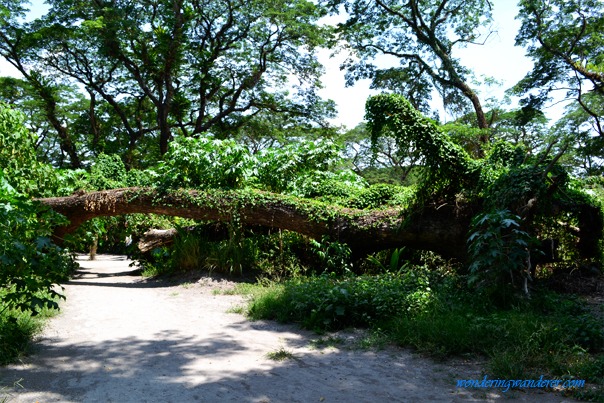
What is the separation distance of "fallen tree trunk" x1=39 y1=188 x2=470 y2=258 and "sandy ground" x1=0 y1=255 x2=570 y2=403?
11.5 feet

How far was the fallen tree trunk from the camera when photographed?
8.52m

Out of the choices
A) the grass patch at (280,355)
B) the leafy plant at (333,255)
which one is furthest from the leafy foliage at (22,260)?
the leafy plant at (333,255)

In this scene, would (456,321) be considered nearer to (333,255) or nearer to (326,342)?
(326,342)

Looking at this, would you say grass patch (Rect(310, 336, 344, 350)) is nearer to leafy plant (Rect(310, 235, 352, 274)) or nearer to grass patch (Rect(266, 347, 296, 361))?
grass patch (Rect(266, 347, 296, 361))

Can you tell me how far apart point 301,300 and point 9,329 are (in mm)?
3419

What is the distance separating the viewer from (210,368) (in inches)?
164

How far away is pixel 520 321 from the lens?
4.64 metres

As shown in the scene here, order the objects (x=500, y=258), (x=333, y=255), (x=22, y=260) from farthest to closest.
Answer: (x=333, y=255) < (x=500, y=258) < (x=22, y=260)

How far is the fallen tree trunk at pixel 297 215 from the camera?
852 cm

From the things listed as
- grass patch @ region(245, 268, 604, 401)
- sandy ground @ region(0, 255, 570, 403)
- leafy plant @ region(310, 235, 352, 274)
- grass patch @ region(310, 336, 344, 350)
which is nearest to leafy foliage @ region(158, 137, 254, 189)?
leafy plant @ region(310, 235, 352, 274)

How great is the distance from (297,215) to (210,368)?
5.39 metres

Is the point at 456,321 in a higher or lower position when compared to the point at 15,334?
higher

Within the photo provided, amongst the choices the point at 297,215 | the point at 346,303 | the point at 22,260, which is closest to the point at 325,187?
the point at 297,215

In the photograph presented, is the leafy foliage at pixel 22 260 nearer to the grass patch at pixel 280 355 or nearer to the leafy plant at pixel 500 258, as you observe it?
the grass patch at pixel 280 355
